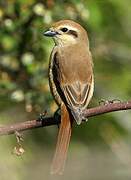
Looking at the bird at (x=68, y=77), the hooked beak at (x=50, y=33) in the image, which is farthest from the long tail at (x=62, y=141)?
the hooked beak at (x=50, y=33)

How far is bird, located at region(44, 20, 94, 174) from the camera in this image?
20.2 ft

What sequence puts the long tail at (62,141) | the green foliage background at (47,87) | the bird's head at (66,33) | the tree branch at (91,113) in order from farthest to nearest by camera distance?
the green foliage background at (47,87), the bird's head at (66,33), the long tail at (62,141), the tree branch at (91,113)

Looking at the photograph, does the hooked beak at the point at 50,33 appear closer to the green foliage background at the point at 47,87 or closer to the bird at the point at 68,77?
the bird at the point at 68,77

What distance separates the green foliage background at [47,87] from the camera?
306 inches

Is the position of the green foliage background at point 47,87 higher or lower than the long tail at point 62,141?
lower

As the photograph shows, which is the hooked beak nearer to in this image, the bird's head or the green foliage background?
the bird's head

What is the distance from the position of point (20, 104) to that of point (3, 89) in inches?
25.1

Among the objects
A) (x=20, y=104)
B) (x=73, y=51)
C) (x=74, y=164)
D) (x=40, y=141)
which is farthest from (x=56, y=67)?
(x=74, y=164)

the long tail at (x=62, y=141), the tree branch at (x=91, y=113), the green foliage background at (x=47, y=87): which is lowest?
the green foliage background at (x=47, y=87)

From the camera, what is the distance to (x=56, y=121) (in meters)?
6.00

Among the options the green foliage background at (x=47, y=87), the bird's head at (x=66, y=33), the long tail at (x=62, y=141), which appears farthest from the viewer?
the green foliage background at (x=47, y=87)

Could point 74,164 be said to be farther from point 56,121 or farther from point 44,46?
point 56,121

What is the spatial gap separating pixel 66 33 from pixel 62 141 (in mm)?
1480

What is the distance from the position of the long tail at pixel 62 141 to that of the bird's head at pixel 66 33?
1136 mm
